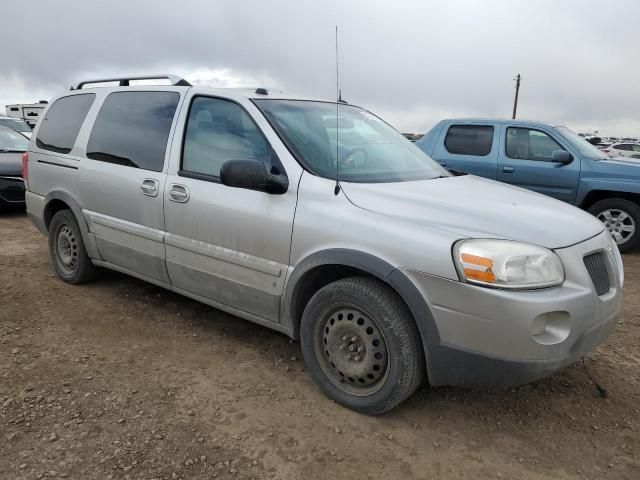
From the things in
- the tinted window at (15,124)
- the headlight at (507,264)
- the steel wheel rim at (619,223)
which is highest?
the tinted window at (15,124)

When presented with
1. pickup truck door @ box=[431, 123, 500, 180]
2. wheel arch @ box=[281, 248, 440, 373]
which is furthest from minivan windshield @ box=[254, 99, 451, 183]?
pickup truck door @ box=[431, 123, 500, 180]

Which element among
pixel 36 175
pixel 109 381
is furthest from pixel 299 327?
pixel 36 175

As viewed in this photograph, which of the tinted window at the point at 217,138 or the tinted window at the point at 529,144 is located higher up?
the tinted window at the point at 217,138

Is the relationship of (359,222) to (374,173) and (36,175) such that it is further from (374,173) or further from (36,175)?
(36,175)

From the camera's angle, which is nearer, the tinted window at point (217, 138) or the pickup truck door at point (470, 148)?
the tinted window at point (217, 138)

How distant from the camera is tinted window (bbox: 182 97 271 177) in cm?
336

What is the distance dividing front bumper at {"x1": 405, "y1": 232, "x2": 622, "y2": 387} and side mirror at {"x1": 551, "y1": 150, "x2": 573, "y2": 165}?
4.97 meters

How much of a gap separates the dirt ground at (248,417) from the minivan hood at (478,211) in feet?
3.32

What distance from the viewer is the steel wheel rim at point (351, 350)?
2793 mm

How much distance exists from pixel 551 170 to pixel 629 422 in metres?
4.90

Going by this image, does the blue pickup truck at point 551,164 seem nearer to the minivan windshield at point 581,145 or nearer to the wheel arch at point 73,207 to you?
the minivan windshield at point 581,145

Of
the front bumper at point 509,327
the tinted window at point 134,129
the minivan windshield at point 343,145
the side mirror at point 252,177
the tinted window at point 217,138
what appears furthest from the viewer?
the tinted window at point 134,129

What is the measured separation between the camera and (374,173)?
330cm

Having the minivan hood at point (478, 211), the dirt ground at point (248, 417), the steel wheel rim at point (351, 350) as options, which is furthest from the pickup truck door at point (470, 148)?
the steel wheel rim at point (351, 350)
